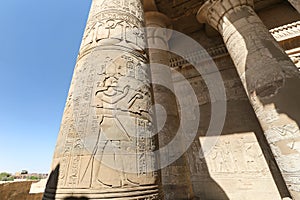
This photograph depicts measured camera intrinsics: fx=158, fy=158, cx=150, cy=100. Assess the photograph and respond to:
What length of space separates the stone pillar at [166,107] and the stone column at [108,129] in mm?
2082

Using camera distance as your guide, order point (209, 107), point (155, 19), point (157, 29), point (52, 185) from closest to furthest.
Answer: point (52, 185), point (209, 107), point (157, 29), point (155, 19)

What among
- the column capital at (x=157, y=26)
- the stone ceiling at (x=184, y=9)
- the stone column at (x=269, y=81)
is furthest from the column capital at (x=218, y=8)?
the stone ceiling at (x=184, y=9)

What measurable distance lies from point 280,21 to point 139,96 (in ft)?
21.6

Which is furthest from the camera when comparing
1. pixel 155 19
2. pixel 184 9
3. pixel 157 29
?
pixel 184 9

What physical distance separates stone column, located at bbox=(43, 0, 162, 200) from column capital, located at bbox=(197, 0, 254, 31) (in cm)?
298

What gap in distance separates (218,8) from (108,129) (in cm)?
417

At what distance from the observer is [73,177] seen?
4.35 feet

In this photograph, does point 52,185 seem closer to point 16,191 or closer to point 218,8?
point 16,191

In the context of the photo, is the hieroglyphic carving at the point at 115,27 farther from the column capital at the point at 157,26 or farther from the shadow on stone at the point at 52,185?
the column capital at the point at 157,26

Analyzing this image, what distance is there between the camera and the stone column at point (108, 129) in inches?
51.1

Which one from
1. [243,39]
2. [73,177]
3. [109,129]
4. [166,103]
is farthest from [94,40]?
[243,39]

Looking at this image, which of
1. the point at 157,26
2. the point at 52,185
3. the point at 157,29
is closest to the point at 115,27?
the point at 52,185

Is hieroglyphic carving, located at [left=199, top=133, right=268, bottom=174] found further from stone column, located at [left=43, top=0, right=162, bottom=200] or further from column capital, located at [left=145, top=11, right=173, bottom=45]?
column capital, located at [left=145, top=11, right=173, bottom=45]

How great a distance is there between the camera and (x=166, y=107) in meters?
4.13
